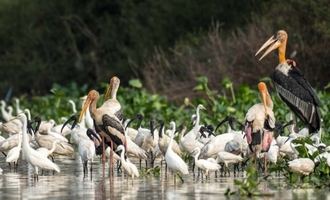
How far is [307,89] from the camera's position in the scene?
63.5ft

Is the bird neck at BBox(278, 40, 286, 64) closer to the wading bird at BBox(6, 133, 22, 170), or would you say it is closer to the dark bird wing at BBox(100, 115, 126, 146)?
the dark bird wing at BBox(100, 115, 126, 146)

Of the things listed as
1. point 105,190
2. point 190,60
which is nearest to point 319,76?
point 190,60

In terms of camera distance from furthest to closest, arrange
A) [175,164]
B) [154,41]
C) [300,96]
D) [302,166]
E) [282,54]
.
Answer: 1. [154,41]
2. [282,54]
3. [300,96]
4. [175,164]
5. [302,166]

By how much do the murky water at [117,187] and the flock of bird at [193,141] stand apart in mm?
218

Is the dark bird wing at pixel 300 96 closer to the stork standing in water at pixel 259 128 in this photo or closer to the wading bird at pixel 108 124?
the stork standing in water at pixel 259 128

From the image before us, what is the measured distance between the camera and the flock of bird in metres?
16.6

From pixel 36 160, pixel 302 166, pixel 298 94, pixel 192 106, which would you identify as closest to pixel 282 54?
pixel 298 94

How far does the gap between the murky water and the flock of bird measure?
22cm

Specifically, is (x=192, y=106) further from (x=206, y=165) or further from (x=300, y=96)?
(x=206, y=165)

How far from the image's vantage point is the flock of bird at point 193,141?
54.3 ft

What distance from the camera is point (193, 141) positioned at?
18.2 metres

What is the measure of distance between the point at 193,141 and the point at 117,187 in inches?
112

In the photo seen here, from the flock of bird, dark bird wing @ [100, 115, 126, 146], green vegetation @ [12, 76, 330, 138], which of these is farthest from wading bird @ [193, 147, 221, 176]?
green vegetation @ [12, 76, 330, 138]

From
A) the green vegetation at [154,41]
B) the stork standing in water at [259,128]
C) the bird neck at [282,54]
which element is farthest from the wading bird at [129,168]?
the green vegetation at [154,41]
